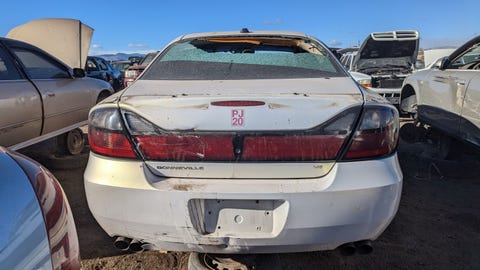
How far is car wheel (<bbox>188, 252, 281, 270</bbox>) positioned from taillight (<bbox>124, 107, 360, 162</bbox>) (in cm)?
71

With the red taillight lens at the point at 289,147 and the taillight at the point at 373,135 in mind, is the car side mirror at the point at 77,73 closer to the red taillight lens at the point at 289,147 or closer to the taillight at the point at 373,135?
the red taillight lens at the point at 289,147

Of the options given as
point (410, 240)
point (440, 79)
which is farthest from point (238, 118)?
Answer: point (440, 79)

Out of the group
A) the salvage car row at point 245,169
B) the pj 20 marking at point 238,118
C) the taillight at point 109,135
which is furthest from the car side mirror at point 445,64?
the taillight at point 109,135

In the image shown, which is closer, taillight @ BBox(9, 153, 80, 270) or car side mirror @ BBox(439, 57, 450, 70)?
taillight @ BBox(9, 153, 80, 270)

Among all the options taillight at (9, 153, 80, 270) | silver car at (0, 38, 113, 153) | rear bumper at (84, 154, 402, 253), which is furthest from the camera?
silver car at (0, 38, 113, 153)

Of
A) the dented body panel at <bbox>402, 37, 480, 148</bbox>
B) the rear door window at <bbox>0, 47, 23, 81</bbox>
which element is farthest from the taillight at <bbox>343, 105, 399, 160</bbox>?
the rear door window at <bbox>0, 47, 23, 81</bbox>

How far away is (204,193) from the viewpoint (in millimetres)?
1766

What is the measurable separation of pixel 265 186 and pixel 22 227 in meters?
1.03

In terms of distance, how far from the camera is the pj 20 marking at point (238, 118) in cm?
180

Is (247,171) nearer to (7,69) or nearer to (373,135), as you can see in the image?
(373,135)

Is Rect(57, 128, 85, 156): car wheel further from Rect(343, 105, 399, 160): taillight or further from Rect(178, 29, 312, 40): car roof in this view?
Rect(343, 105, 399, 160): taillight

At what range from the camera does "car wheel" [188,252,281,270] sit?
2.17 metres

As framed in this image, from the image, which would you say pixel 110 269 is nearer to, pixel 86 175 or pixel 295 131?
pixel 86 175

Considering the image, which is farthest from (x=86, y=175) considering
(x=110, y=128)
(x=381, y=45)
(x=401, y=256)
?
(x=381, y=45)
